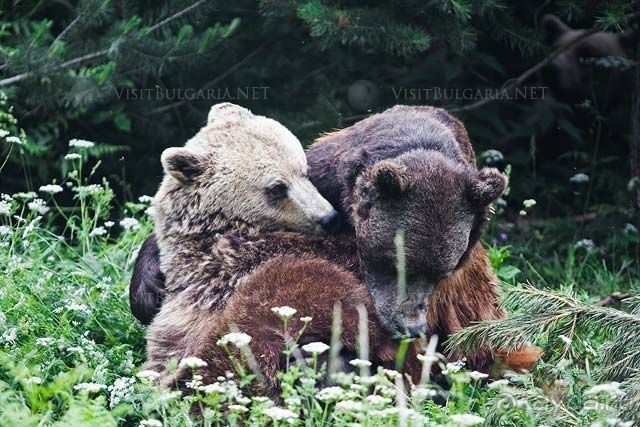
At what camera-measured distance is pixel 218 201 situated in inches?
211

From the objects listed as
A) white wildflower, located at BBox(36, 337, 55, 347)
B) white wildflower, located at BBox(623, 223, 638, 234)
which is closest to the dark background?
white wildflower, located at BBox(623, 223, 638, 234)

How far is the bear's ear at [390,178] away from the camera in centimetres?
482

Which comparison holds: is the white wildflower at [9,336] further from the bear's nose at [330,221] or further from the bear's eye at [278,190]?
the bear's nose at [330,221]

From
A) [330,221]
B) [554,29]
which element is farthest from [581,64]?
[330,221]

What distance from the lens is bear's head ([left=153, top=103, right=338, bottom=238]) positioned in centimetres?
534

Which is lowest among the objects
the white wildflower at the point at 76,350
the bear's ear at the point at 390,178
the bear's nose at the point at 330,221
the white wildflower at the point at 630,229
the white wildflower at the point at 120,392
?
the white wildflower at the point at 630,229

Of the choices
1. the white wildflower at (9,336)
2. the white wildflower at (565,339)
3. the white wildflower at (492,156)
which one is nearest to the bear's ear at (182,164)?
the white wildflower at (9,336)

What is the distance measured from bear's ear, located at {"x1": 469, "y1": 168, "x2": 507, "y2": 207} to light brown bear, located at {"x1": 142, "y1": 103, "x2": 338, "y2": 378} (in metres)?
0.80

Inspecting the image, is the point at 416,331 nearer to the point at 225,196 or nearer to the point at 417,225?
the point at 417,225

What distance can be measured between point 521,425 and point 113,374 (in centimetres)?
201

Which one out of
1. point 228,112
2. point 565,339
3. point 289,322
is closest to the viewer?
point 565,339

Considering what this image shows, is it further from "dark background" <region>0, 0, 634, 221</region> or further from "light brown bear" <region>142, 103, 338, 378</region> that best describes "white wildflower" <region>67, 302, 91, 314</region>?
"dark background" <region>0, 0, 634, 221</region>

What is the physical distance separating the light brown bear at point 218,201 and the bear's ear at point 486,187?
80 centimetres

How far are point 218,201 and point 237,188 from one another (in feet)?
0.39
